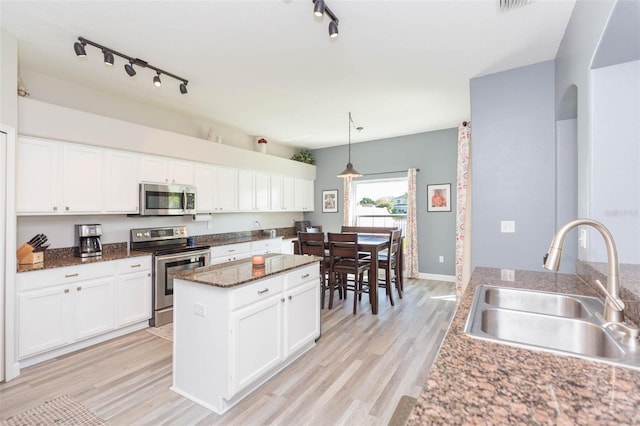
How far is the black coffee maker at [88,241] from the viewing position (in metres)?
3.31

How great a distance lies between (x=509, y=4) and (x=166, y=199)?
399 cm

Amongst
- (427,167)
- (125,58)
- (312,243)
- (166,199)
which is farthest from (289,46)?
(427,167)

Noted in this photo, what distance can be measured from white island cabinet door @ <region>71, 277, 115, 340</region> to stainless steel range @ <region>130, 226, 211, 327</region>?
46cm

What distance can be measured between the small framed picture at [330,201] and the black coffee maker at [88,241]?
14.1 ft

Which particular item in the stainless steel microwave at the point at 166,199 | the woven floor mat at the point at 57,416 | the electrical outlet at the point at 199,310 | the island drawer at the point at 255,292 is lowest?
the woven floor mat at the point at 57,416

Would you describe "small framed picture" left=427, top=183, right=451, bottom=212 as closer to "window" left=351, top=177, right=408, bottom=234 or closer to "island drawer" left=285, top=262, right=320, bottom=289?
"window" left=351, top=177, right=408, bottom=234

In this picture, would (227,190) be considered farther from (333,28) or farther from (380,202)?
(333,28)

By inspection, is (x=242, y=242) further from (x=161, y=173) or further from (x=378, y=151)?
(x=378, y=151)

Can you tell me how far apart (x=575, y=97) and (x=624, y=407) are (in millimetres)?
2716

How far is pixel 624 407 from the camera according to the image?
681 millimetres

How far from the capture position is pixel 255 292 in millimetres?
2217

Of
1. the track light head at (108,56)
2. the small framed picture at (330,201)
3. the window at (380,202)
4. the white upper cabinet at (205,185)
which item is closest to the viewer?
the track light head at (108,56)

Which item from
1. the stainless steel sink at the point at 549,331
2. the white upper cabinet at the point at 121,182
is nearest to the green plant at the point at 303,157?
the white upper cabinet at the point at 121,182

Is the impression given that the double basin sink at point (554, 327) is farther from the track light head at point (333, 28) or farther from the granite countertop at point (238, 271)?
the track light head at point (333, 28)
